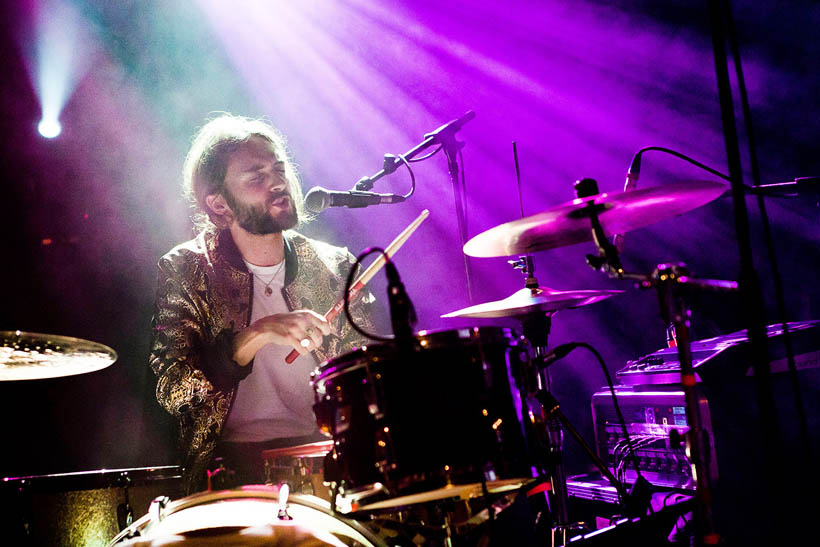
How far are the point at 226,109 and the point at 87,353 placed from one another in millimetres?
2369

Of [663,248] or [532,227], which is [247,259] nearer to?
[532,227]

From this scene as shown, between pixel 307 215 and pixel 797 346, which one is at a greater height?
pixel 307 215

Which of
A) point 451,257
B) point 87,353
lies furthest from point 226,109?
point 87,353

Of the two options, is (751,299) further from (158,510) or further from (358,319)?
(358,319)

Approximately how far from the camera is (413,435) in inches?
57.1

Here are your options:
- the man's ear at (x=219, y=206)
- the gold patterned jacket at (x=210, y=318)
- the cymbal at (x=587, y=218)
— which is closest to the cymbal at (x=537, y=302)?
the cymbal at (x=587, y=218)

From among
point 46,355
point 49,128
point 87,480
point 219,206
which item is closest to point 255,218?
point 219,206

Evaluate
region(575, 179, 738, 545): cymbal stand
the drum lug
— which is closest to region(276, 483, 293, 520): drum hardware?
the drum lug

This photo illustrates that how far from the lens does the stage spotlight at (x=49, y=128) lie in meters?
3.24

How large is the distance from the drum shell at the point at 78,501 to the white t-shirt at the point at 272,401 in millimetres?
835

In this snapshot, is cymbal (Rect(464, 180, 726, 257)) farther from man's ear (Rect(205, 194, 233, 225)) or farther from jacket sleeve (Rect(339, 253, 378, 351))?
man's ear (Rect(205, 194, 233, 225))

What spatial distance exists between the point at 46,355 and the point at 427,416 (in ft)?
3.40

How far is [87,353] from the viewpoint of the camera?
1.62 meters

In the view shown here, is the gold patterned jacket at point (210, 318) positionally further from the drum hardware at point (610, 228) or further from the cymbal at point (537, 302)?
the drum hardware at point (610, 228)
